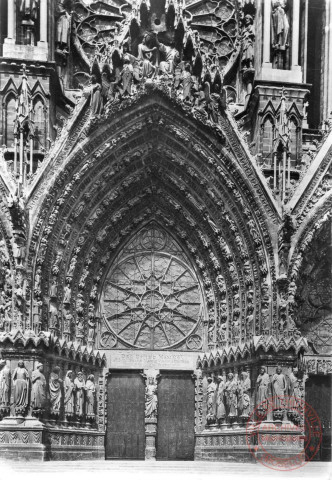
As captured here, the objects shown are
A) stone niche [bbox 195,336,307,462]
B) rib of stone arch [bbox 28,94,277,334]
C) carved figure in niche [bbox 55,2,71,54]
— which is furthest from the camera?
carved figure in niche [bbox 55,2,71,54]

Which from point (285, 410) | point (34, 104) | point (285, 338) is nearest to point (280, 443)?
point (285, 410)

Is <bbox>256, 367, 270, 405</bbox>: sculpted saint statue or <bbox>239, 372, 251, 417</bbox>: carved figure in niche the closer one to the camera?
<bbox>256, 367, 270, 405</bbox>: sculpted saint statue

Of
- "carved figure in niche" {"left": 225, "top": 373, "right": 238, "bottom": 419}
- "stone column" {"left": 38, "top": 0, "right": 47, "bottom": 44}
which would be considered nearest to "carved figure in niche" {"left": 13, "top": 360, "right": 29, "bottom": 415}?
"carved figure in niche" {"left": 225, "top": 373, "right": 238, "bottom": 419}

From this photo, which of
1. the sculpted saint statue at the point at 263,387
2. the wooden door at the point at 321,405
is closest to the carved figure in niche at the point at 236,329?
the sculpted saint statue at the point at 263,387

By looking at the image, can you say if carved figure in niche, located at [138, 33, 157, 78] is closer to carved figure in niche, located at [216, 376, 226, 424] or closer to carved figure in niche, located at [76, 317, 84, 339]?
carved figure in niche, located at [76, 317, 84, 339]

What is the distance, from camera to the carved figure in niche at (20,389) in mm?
16281

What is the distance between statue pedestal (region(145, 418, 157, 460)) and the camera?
58.9 feet

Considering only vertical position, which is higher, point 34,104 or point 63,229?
point 34,104

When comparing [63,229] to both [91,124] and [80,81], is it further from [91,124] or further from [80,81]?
[80,81]

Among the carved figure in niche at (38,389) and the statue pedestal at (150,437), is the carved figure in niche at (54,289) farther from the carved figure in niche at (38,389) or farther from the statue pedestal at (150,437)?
the statue pedestal at (150,437)

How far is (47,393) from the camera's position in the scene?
16781 millimetres

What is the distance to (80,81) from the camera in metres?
19.4

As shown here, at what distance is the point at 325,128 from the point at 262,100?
137 centimetres

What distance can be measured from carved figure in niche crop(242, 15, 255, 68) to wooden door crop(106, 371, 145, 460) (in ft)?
22.5
